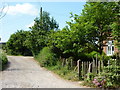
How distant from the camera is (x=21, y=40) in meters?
36.2

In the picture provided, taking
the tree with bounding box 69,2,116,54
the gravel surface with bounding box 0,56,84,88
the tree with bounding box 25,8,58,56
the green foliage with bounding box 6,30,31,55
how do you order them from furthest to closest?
the green foliage with bounding box 6,30,31,55
the tree with bounding box 25,8,58,56
the tree with bounding box 69,2,116,54
the gravel surface with bounding box 0,56,84,88

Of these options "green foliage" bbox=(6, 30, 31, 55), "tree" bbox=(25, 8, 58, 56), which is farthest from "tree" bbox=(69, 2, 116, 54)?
"green foliage" bbox=(6, 30, 31, 55)

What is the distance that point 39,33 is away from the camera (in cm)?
2398

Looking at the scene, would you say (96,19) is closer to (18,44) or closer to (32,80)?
(32,80)

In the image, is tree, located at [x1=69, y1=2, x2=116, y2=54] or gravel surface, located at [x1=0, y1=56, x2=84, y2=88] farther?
tree, located at [x1=69, y1=2, x2=116, y2=54]

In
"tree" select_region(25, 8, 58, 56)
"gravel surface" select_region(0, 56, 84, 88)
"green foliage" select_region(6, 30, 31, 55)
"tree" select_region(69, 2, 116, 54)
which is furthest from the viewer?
"green foliage" select_region(6, 30, 31, 55)

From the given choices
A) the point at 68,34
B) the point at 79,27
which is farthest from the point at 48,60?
the point at 79,27

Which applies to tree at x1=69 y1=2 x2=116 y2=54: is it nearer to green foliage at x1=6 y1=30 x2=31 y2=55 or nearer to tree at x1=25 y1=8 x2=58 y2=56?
tree at x1=25 y1=8 x2=58 y2=56

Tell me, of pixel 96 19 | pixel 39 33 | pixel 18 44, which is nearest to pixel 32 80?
pixel 96 19

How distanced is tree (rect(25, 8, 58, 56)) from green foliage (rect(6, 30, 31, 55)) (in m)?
9.27

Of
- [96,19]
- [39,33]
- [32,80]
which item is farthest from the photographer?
[39,33]

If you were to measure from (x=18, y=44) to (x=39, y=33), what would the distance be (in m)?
13.1

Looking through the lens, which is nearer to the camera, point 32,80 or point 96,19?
point 32,80

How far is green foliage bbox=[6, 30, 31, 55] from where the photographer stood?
1409 inches
